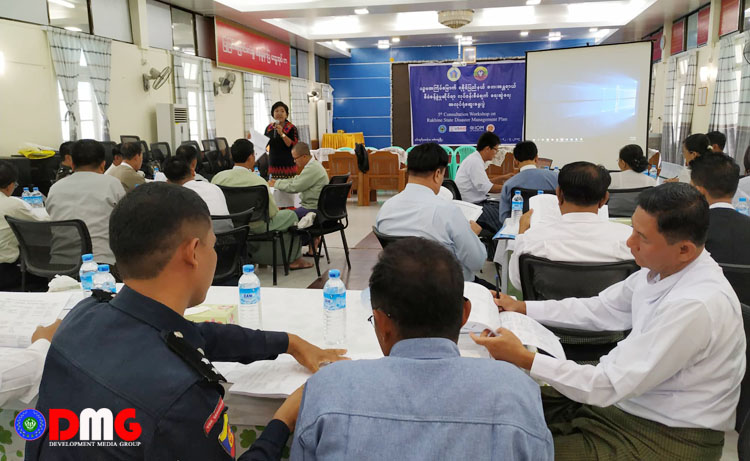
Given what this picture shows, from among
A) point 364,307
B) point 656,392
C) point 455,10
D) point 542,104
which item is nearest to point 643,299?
point 656,392

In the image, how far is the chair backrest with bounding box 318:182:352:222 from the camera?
4746mm

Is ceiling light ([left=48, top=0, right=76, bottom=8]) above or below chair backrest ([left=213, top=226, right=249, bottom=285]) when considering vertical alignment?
above

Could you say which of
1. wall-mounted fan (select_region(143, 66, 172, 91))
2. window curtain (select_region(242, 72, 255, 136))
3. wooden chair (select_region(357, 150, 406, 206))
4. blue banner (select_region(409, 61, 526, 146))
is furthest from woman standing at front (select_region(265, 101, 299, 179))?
window curtain (select_region(242, 72, 255, 136))

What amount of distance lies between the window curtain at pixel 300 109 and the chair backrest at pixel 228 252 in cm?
1214

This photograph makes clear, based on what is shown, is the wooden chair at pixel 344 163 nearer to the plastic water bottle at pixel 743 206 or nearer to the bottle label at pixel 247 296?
the plastic water bottle at pixel 743 206

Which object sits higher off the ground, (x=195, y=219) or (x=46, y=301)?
(x=195, y=219)

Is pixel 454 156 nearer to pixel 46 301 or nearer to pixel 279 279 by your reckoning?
pixel 279 279

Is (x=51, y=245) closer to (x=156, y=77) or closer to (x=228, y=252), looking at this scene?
(x=228, y=252)

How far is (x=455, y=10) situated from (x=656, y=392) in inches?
402

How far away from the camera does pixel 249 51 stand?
1261 cm

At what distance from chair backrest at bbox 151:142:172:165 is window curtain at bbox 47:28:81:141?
1.11 m

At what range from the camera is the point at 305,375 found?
1.41 metres

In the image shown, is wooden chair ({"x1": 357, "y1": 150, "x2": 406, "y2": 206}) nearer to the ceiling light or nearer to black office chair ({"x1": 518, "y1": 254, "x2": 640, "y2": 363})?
the ceiling light

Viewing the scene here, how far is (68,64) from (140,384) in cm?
830
